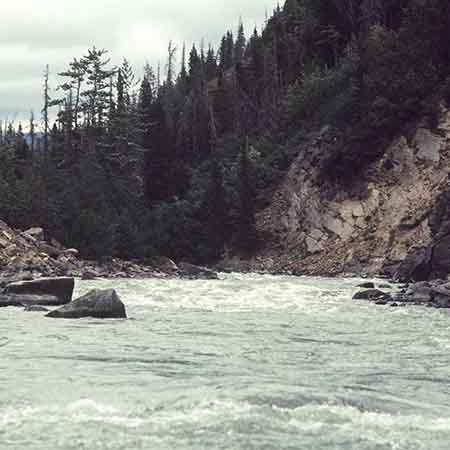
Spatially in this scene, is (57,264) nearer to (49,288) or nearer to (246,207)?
(49,288)

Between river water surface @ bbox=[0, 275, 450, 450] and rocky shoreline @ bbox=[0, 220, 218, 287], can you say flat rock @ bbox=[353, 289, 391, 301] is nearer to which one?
river water surface @ bbox=[0, 275, 450, 450]

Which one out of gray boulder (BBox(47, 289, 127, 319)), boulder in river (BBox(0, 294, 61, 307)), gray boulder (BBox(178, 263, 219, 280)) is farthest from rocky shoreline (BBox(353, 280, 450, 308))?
gray boulder (BBox(178, 263, 219, 280))

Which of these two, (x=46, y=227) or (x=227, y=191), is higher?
(x=227, y=191)

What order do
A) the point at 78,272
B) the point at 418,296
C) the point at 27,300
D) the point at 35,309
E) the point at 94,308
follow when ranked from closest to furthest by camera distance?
the point at 94,308 < the point at 35,309 < the point at 27,300 < the point at 418,296 < the point at 78,272

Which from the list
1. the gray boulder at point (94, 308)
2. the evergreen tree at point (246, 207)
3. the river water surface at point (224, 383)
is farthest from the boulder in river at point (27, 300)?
the evergreen tree at point (246, 207)

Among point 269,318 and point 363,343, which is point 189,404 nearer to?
point 363,343

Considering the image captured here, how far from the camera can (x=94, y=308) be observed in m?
16.2

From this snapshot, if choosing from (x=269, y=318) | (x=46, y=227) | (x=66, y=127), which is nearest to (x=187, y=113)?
(x=66, y=127)

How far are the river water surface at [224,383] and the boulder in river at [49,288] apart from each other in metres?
2.79

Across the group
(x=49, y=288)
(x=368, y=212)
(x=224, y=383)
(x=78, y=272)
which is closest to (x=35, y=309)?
(x=49, y=288)

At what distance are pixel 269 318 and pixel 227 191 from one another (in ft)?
110

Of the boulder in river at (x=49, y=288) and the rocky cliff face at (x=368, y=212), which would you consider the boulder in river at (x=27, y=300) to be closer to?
the boulder in river at (x=49, y=288)

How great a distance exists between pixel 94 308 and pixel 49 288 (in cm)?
370

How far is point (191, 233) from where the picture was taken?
161ft
